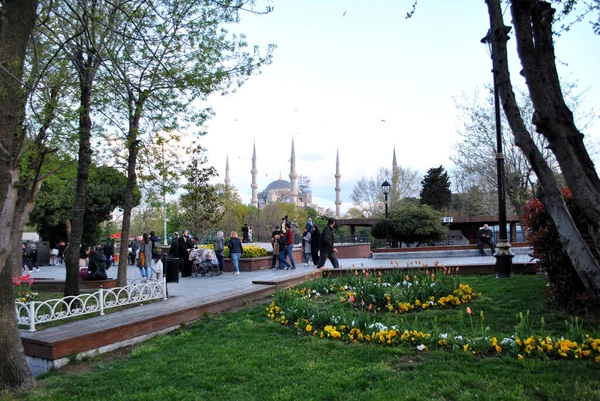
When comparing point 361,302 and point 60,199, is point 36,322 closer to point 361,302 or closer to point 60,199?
point 361,302

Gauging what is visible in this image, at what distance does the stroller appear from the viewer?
51.4 ft

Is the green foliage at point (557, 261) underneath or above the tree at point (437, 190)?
underneath

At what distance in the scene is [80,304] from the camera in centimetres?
806

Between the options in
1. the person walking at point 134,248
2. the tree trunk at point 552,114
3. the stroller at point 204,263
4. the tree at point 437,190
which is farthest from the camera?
the tree at point 437,190

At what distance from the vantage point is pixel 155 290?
29.6 ft

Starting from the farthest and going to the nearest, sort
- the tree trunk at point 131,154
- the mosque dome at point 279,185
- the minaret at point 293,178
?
the mosque dome at point 279,185 < the minaret at point 293,178 < the tree trunk at point 131,154

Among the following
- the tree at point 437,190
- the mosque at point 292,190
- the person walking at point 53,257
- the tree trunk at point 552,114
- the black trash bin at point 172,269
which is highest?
the mosque at point 292,190

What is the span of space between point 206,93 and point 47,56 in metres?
3.20

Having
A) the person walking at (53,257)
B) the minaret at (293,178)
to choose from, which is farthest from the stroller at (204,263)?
the minaret at (293,178)

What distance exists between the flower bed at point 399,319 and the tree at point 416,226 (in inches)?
577

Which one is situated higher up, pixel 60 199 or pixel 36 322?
pixel 60 199

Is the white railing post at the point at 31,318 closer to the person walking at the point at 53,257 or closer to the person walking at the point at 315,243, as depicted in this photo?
the person walking at the point at 315,243

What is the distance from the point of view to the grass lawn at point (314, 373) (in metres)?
3.94

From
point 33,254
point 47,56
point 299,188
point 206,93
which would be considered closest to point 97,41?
point 47,56
